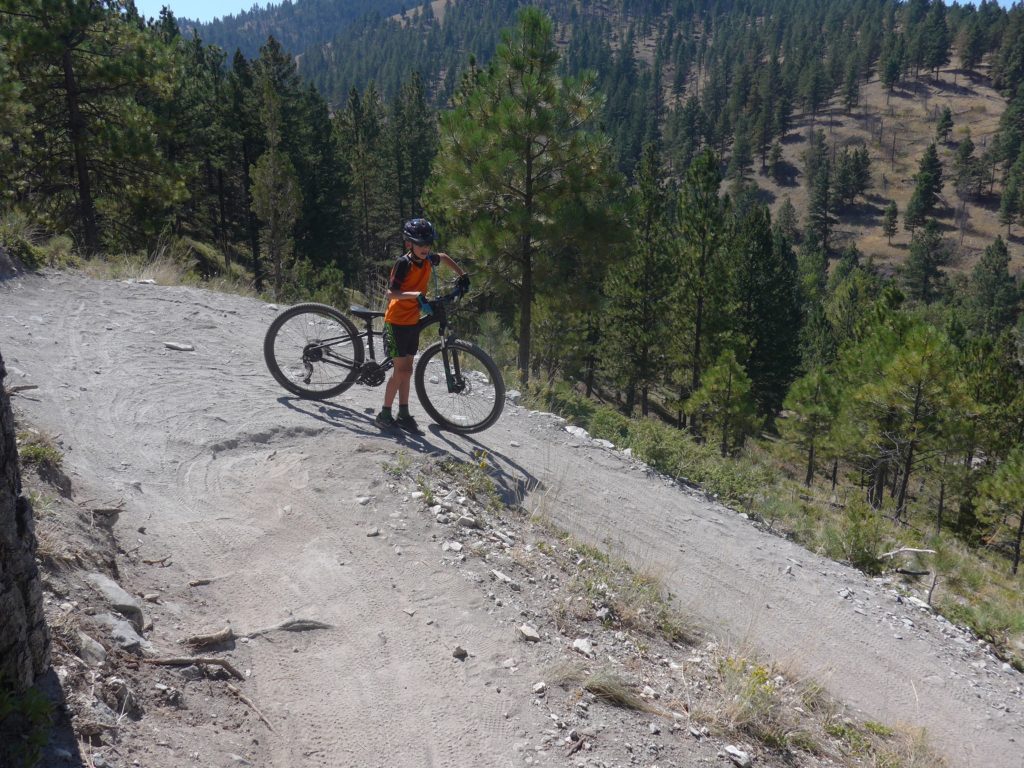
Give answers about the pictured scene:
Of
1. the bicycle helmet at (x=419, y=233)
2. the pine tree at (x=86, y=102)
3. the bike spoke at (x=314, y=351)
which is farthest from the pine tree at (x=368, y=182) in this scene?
the bicycle helmet at (x=419, y=233)

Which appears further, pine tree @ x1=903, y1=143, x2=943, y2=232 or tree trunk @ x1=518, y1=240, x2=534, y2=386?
pine tree @ x1=903, y1=143, x2=943, y2=232

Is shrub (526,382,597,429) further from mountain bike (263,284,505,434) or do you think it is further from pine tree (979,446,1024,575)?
pine tree (979,446,1024,575)

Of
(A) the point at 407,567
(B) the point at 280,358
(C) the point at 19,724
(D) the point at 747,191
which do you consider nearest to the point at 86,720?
(C) the point at 19,724

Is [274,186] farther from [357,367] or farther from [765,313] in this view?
[765,313]

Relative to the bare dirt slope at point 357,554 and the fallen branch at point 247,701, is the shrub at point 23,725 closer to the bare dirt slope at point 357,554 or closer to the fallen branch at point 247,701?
the bare dirt slope at point 357,554

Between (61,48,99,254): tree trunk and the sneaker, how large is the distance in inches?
513

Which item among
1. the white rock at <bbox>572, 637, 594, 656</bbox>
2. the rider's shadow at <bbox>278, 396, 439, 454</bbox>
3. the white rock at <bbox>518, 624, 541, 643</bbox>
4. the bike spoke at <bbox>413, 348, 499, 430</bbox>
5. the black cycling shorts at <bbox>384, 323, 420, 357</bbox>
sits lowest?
the white rock at <bbox>572, 637, 594, 656</bbox>

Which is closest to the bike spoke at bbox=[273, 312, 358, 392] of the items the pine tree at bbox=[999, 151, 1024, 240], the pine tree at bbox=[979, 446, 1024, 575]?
the pine tree at bbox=[979, 446, 1024, 575]

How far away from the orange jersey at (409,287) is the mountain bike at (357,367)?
0.42 m

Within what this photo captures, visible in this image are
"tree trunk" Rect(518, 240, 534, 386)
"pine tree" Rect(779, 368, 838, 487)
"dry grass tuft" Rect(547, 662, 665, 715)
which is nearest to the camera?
"dry grass tuft" Rect(547, 662, 665, 715)

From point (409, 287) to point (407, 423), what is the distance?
4.42ft

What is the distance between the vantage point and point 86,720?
2805 millimetres

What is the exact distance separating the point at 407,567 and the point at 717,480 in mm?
6305

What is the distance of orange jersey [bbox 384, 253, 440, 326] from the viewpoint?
6645mm
